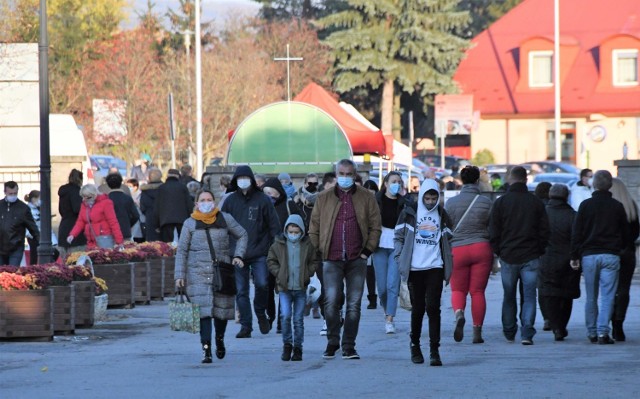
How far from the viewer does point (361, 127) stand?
3953 cm

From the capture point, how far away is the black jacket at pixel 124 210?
22.9 meters

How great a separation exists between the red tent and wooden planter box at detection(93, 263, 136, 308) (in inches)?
731

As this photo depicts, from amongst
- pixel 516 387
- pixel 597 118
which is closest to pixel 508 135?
pixel 597 118

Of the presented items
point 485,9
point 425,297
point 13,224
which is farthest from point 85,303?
point 485,9

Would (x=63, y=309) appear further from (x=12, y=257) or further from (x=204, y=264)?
(x=12, y=257)

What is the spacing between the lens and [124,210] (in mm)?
23094

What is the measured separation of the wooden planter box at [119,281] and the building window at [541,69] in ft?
168

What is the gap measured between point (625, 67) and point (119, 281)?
2037 inches

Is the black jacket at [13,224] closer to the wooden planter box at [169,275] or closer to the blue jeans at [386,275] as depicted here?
the wooden planter box at [169,275]

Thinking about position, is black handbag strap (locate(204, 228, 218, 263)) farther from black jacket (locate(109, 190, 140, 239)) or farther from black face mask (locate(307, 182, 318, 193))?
black jacket (locate(109, 190, 140, 239))

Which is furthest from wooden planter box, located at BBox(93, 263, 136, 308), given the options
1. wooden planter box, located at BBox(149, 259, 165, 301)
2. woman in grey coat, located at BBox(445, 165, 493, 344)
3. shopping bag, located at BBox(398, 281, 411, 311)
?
woman in grey coat, located at BBox(445, 165, 493, 344)

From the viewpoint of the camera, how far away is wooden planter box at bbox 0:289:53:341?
1560 centimetres

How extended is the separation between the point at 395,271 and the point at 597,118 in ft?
169

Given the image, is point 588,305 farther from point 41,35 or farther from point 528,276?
point 41,35
